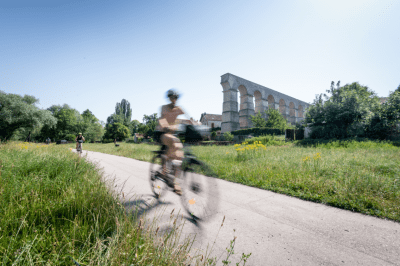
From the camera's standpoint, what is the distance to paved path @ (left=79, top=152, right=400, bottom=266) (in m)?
1.96

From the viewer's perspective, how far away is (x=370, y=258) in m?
1.93

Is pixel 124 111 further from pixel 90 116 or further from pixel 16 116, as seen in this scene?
pixel 16 116

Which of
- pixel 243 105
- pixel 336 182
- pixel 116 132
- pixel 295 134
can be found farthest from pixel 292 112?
pixel 116 132

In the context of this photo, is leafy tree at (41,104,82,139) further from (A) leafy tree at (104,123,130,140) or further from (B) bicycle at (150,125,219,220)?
(B) bicycle at (150,125,219,220)

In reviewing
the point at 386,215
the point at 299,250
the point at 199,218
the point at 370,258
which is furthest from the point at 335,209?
the point at 199,218

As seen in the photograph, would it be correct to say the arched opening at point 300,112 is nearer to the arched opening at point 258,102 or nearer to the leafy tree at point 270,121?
the arched opening at point 258,102

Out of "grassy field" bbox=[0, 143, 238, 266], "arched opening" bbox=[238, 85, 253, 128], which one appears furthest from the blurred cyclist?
"arched opening" bbox=[238, 85, 253, 128]

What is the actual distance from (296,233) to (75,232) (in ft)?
8.71

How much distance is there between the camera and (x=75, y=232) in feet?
5.81

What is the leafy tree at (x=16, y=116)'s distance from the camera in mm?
27998

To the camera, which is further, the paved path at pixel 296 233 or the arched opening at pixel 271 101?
the arched opening at pixel 271 101

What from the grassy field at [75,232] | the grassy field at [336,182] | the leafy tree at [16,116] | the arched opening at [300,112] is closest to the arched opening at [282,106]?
the arched opening at [300,112]

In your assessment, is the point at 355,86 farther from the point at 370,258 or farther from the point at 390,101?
the point at 370,258

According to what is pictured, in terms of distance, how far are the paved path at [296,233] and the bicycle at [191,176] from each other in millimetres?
210
